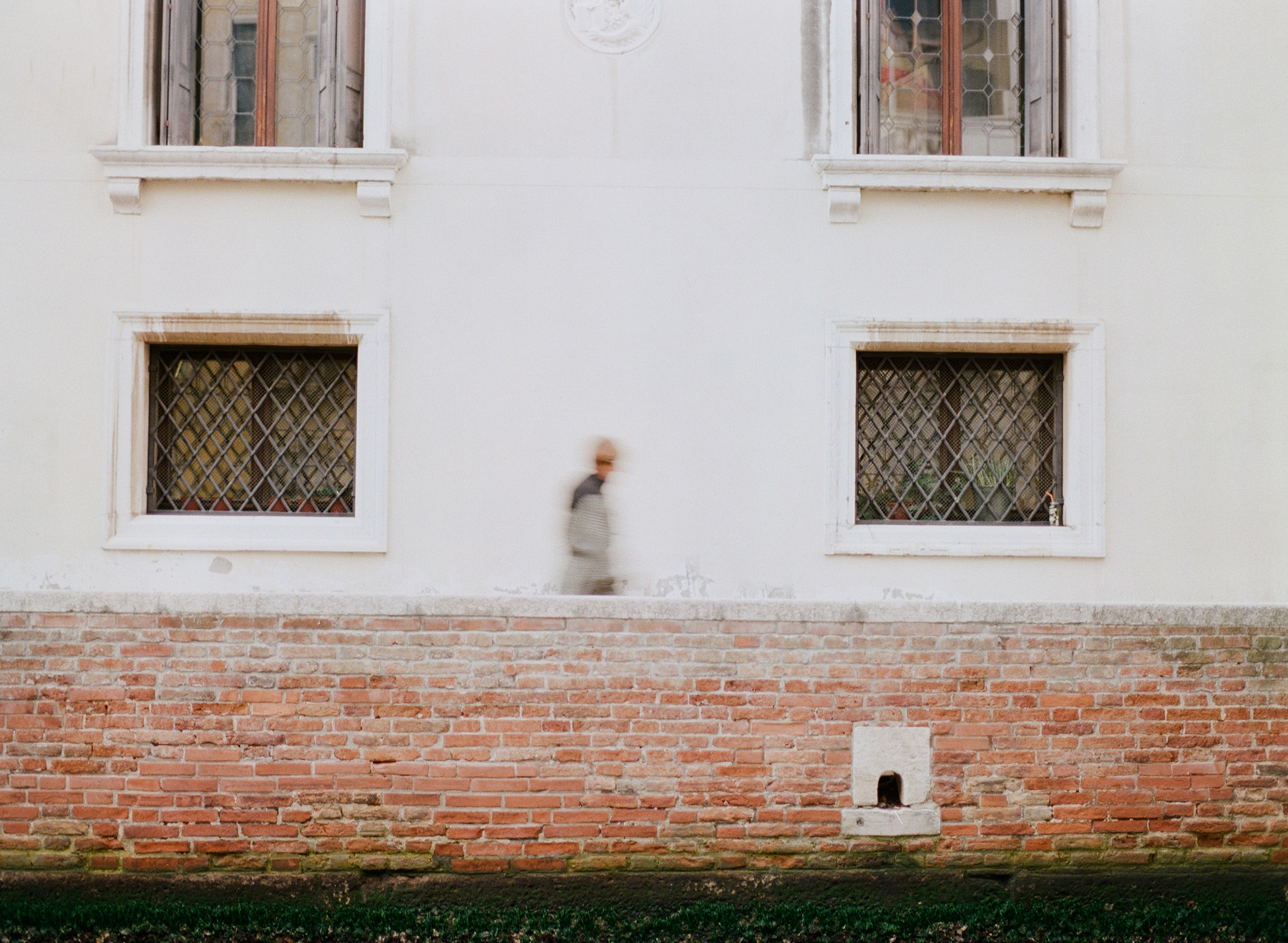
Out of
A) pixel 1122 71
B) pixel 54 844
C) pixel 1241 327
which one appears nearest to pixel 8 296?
pixel 54 844

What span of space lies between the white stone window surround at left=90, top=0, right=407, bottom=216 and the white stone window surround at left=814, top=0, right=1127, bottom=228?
100 inches

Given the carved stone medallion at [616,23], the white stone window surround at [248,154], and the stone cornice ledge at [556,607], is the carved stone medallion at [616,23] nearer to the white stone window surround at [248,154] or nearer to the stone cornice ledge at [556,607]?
the white stone window surround at [248,154]

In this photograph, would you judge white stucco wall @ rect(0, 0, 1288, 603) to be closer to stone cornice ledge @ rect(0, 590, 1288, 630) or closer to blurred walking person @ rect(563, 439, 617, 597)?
blurred walking person @ rect(563, 439, 617, 597)

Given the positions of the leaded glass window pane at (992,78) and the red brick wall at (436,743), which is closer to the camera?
the red brick wall at (436,743)

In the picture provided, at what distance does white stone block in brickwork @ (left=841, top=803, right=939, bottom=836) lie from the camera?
206 inches

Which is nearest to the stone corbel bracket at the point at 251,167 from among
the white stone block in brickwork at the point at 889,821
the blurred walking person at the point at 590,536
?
the blurred walking person at the point at 590,536

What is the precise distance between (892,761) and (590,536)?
2.04 meters

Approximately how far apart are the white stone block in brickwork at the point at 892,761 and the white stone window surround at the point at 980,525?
41.4 inches

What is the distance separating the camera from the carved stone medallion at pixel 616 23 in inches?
233

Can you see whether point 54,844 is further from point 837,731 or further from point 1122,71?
point 1122,71

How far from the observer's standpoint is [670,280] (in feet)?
19.5

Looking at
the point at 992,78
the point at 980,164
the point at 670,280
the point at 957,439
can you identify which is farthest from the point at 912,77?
the point at 957,439

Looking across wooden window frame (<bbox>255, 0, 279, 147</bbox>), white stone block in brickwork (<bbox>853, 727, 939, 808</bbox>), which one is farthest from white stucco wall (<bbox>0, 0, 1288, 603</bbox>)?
white stone block in brickwork (<bbox>853, 727, 939, 808</bbox>)

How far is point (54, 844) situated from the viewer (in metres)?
5.22
